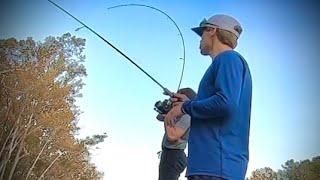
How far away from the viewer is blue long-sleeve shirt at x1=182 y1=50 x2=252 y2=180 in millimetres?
980

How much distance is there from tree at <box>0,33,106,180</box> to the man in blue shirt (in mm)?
2986

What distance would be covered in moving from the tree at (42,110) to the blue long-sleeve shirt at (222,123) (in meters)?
3.00

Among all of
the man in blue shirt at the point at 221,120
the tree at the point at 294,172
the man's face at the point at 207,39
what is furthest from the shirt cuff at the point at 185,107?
the tree at the point at 294,172

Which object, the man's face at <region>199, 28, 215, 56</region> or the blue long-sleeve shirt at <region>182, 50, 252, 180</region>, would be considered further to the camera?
the man's face at <region>199, 28, 215, 56</region>

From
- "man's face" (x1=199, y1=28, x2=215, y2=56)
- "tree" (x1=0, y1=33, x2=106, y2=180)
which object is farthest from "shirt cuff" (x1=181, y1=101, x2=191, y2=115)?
"tree" (x1=0, y1=33, x2=106, y2=180)

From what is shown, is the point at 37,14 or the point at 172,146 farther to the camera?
the point at 37,14

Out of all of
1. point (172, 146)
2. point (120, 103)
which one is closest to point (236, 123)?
point (172, 146)

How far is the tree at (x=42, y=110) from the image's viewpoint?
4.00 meters

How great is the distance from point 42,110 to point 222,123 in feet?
11.1

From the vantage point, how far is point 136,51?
3.27 m

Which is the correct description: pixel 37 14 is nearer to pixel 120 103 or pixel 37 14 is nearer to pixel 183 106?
pixel 120 103

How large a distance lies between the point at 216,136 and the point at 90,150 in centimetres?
335

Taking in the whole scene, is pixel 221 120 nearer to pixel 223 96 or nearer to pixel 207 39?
pixel 223 96

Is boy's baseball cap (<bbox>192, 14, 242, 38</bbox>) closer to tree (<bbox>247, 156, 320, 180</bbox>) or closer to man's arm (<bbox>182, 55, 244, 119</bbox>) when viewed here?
man's arm (<bbox>182, 55, 244, 119</bbox>)
